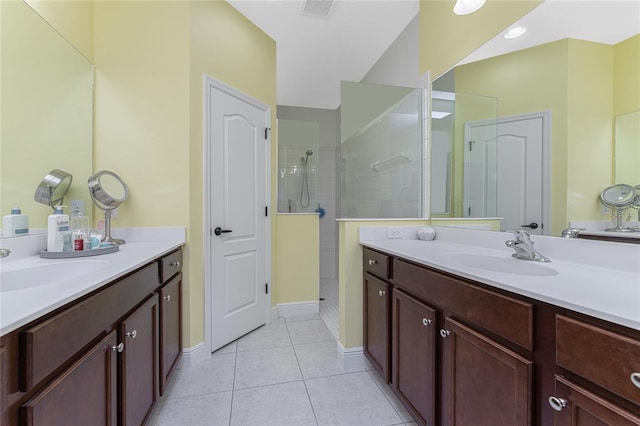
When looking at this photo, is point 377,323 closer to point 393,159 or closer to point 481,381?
point 481,381

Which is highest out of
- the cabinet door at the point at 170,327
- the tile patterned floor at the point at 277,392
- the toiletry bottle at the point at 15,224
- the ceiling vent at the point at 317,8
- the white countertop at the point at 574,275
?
the ceiling vent at the point at 317,8

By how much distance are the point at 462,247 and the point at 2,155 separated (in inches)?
94.4

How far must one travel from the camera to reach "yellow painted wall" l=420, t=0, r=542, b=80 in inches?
58.6

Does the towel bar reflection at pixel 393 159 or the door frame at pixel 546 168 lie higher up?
the towel bar reflection at pixel 393 159

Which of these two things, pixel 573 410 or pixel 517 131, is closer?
pixel 573 410

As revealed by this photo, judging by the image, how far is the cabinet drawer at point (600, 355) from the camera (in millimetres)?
538

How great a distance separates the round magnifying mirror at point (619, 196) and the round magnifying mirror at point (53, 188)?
2.61 metres

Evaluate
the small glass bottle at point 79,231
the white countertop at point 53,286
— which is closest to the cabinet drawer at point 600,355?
the white countertop at point 53,286

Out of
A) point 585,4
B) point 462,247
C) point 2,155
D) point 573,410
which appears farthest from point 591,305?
point 2,155

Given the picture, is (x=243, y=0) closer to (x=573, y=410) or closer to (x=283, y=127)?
(x=283, y=127)

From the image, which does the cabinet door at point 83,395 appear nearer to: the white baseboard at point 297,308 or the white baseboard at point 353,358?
the white baseboard at point 353,358

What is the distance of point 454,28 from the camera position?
6.06 ft

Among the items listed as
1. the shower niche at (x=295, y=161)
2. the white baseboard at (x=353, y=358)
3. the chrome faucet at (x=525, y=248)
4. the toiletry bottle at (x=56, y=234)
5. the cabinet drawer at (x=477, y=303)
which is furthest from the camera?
the shower niche at (x=295, y=161)

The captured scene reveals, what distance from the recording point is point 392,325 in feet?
4.95
